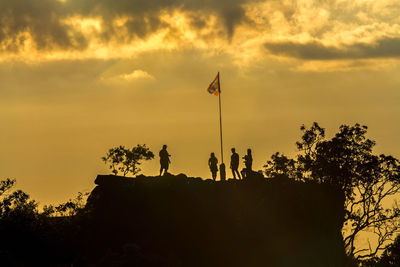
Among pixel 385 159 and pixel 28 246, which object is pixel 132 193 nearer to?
pixel 28 246

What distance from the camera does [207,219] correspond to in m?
46.2

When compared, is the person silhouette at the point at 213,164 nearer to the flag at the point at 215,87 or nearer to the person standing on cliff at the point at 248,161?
the person standing on cliff at the point at 248,161

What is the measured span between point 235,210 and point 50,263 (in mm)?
14327

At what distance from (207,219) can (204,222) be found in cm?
33

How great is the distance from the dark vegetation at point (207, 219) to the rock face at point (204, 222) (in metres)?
0.07

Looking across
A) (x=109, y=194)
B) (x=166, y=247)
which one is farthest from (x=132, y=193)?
(x=166, y=247)

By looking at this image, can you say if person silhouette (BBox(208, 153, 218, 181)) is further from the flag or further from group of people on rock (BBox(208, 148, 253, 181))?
the flag

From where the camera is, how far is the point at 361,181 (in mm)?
54156

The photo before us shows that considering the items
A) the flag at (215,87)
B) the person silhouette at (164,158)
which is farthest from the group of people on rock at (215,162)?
the flag at (215,87)

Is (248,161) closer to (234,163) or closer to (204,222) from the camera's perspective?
(234,163)

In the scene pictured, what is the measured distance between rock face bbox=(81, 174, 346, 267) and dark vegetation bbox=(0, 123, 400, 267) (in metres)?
0.07

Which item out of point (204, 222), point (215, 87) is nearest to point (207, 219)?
point (204, 222)

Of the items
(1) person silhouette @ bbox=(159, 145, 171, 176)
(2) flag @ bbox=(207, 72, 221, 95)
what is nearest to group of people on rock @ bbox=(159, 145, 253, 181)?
(1) person silhouette @ bbox=(159, 145, 171, 176)

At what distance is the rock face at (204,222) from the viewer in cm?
4391
